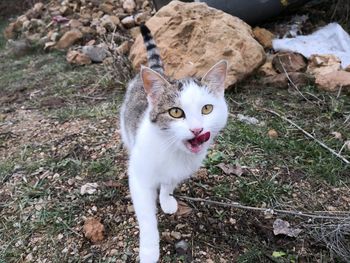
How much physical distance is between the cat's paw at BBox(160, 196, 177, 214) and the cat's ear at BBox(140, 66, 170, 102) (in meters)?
0.78

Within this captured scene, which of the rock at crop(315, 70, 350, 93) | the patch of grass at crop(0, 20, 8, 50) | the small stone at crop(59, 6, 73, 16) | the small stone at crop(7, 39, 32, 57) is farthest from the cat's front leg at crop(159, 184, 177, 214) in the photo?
the patch of grass at crop(0, 20, 8, 50)

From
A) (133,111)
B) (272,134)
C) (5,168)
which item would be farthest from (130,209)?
(272,134)

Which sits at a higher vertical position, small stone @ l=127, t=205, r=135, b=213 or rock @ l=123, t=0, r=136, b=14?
small stone @ l=127, t=205, r=135, b=213

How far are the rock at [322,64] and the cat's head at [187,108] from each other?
242cm

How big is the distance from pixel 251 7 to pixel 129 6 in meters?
2.12

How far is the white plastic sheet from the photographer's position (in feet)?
15.0

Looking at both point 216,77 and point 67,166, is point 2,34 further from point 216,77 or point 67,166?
point 216,77

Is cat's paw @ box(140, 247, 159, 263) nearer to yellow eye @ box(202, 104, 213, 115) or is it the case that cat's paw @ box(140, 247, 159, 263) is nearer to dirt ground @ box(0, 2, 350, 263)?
dirt ground @ box(0, 2, 350, 263)

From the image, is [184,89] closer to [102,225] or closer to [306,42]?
[102,225]

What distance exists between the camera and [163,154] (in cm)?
206

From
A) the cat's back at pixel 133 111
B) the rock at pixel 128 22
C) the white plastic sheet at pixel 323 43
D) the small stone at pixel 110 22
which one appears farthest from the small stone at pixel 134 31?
the cat's back at pixel 133 111

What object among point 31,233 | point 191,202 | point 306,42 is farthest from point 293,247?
point 306,42

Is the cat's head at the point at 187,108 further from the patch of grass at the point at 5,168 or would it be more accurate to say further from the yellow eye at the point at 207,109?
the patch of grass at the point at 5,168

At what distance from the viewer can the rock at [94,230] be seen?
243 centimetres
